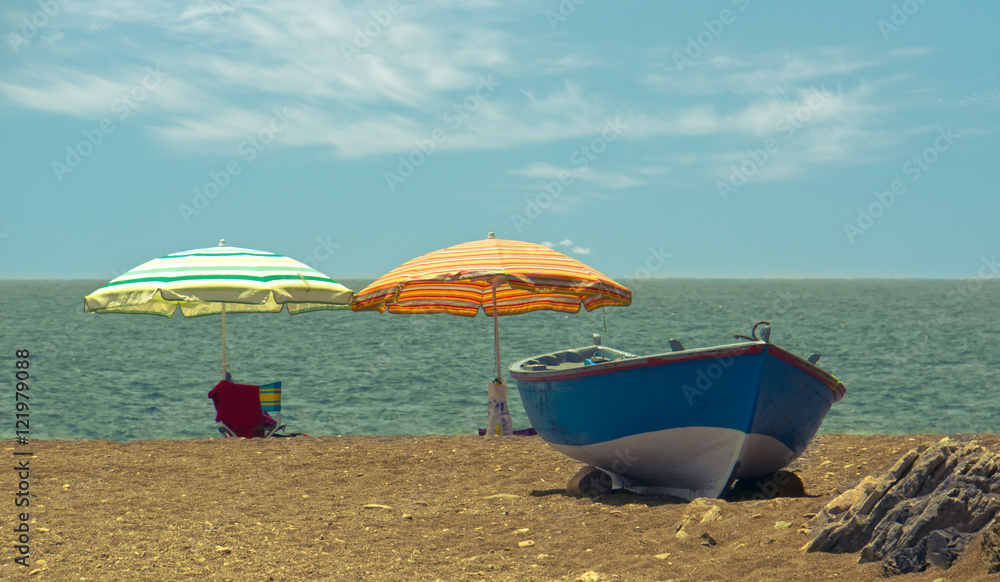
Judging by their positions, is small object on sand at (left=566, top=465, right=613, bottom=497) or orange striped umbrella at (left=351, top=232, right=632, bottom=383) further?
orange striped umbrella at (left=351, top=232, right=632, bottom=383)

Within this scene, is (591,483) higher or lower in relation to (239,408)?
lower

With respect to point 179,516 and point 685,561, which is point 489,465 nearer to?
point 179,516

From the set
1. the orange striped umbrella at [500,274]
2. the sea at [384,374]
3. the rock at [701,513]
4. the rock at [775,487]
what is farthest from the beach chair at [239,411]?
the rock at [701,513]

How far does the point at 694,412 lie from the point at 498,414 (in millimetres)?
5462

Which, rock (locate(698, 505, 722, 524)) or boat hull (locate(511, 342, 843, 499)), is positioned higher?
boat hull (locate(511, 342, 843, 499))

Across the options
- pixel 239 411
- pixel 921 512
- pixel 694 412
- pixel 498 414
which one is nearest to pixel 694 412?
pixel 694 412

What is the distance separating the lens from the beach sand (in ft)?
18.1

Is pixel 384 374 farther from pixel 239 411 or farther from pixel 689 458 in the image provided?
pixel 689 458

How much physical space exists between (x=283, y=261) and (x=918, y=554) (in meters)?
9.69

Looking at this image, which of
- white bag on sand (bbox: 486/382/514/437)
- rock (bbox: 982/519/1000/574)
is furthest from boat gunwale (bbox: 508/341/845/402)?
white bag on sand (bbox: 486/382/514/437)

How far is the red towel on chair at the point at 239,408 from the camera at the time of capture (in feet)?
39.0

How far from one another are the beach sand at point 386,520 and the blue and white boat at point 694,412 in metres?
0.36

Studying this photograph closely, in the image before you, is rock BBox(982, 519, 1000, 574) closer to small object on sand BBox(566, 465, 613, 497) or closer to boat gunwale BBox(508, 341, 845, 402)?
boat gunwale BBox(508, 341, 845, 402)

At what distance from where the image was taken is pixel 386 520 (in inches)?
281
